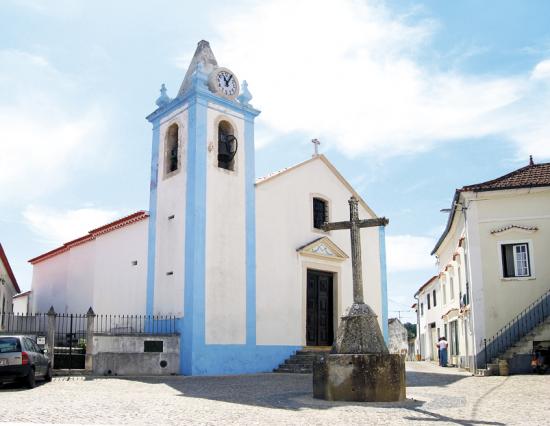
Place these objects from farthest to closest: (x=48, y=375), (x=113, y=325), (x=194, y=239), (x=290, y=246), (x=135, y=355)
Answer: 1. (x=113, y=325)
2. (x=290, y=246)
3. (x=194, y=239)
4. (x=135, y=355)
5. (x=48, y=375)

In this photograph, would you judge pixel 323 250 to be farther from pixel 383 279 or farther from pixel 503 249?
pixel 503 249

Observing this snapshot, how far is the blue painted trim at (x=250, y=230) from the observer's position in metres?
17.9

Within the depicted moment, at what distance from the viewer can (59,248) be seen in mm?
25469

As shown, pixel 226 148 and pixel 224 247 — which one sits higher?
pixel 226 148

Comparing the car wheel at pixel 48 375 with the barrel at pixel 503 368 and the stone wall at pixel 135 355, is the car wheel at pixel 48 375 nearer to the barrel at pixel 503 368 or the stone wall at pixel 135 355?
the stone wall at pixel 135 355

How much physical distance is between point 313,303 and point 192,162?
21.4ft

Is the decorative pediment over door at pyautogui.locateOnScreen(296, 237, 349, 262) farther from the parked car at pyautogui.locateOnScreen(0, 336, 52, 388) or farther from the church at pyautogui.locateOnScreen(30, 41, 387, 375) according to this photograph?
the parked car at pyautogui.locateOnScreen(0, 336, 52, 388)

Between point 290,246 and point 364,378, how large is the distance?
34.6ft

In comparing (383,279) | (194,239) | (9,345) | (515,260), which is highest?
(194,239)

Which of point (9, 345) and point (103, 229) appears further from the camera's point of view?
point (103, 229)

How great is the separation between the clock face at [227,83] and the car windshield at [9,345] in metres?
9.75

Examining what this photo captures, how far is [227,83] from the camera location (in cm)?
1898

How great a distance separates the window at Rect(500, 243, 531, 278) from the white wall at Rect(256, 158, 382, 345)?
5.34 meters

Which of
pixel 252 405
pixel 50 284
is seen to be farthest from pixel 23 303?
pixel 252 405
